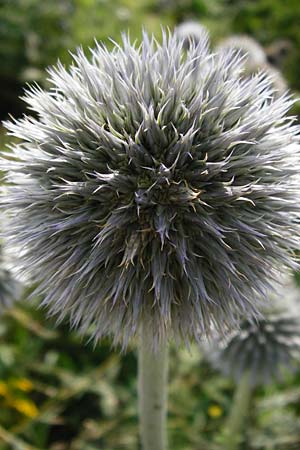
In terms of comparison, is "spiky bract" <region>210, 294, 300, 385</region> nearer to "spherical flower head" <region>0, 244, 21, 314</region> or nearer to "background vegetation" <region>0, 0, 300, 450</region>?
"background vegetation" <region>0, 0, 300, 450</region>

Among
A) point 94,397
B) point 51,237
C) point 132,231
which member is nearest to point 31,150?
point 51,237

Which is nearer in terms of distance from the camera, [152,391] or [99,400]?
[152,391]

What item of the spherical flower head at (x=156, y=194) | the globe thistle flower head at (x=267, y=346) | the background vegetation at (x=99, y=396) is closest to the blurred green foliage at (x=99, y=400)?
the background vegetation at (x=99, y=396)

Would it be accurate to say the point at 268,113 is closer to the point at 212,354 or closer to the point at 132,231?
the point at 132,231

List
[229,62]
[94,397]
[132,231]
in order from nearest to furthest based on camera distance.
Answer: [132,231], [229,62], [94,397]

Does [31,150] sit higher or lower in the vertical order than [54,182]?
higher

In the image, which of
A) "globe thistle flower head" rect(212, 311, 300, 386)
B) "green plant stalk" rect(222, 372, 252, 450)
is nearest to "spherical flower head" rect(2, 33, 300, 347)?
"globe thistle flower head" rect(212, 311, 300, 386)

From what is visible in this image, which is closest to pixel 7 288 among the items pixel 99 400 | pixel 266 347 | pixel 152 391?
pixel 152 391

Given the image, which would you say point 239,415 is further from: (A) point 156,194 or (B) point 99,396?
(A) point 156,194
